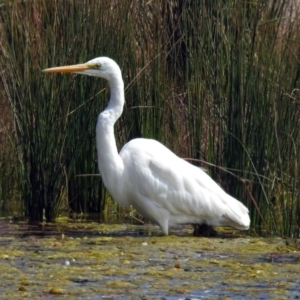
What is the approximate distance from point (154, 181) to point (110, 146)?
0.41 m

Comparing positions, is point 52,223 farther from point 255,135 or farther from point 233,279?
point 233,279

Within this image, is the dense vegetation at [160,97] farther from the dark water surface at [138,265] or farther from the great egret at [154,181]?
the dark water surface at [138,265]

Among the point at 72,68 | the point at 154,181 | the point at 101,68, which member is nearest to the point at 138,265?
the point at 154,181

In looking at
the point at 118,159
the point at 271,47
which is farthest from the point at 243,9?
the point at 118,159

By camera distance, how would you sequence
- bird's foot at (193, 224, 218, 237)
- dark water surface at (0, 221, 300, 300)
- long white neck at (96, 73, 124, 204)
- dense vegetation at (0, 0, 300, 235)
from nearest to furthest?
dark water surface at (0, 221, 300, 300) < dense vegetation at (0, 0, 300, 235) < long white neck at (96, 73, 124, 204) < bird's foot at (193, 224, 218, 237)

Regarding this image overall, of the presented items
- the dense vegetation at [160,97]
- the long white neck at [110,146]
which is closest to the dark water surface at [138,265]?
the long white neck at [110,146]

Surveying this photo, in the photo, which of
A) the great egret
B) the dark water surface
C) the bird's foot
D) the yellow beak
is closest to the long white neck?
the great egret

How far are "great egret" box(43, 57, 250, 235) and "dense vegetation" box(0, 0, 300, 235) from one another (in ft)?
0.74

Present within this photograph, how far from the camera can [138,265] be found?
5.79 metres

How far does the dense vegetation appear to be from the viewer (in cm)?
729

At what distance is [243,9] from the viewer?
24.3 ft

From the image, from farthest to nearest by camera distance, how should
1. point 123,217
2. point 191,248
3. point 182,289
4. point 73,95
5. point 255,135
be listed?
point 123,217 < point 73,95 < point 255,135 < point 191,248 < point 182,289

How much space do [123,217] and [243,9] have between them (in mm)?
2165

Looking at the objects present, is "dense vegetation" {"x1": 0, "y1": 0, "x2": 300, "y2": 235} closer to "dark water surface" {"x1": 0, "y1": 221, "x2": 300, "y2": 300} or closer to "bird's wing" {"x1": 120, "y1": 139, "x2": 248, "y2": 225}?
"bird's wing" {"x1": 120, "y1": 139, "x2": 248, "y2": 225}
